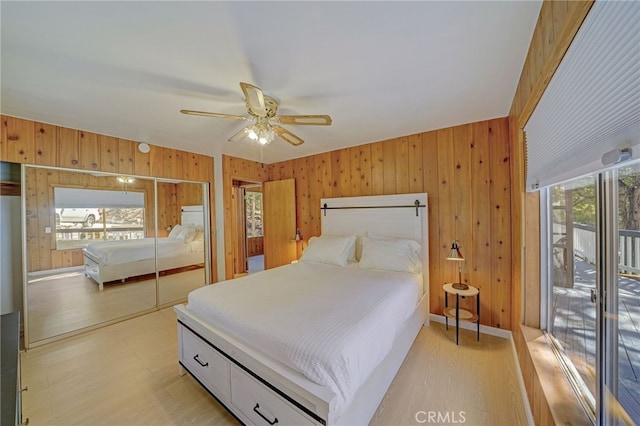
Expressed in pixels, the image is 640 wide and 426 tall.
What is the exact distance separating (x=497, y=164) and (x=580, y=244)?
62.5 inches

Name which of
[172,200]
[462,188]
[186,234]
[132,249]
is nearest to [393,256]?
[462,188]

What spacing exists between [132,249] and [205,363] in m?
2.45

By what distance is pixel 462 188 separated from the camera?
277cm

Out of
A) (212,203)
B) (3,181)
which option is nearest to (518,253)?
(212,203)

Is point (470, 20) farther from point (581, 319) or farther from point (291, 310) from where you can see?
point (291, 310)

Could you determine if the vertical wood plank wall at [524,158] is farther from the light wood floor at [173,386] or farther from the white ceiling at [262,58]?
the light wood floor at [173,386]

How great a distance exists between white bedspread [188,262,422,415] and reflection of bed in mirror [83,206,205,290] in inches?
74.7

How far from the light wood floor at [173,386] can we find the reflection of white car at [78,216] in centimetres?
135

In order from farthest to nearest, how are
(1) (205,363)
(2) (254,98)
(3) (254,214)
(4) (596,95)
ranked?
(3) (254,214), (1) (205,363), (2) (254,98), (4) (596,95)

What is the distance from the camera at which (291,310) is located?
1645 mm

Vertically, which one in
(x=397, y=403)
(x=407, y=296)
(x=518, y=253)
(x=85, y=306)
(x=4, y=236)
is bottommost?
(x=397, y=403)

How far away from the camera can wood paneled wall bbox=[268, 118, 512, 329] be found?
2.56 meters

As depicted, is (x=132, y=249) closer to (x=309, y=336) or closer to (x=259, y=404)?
(x=259, y=404)

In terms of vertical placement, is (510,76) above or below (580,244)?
above
